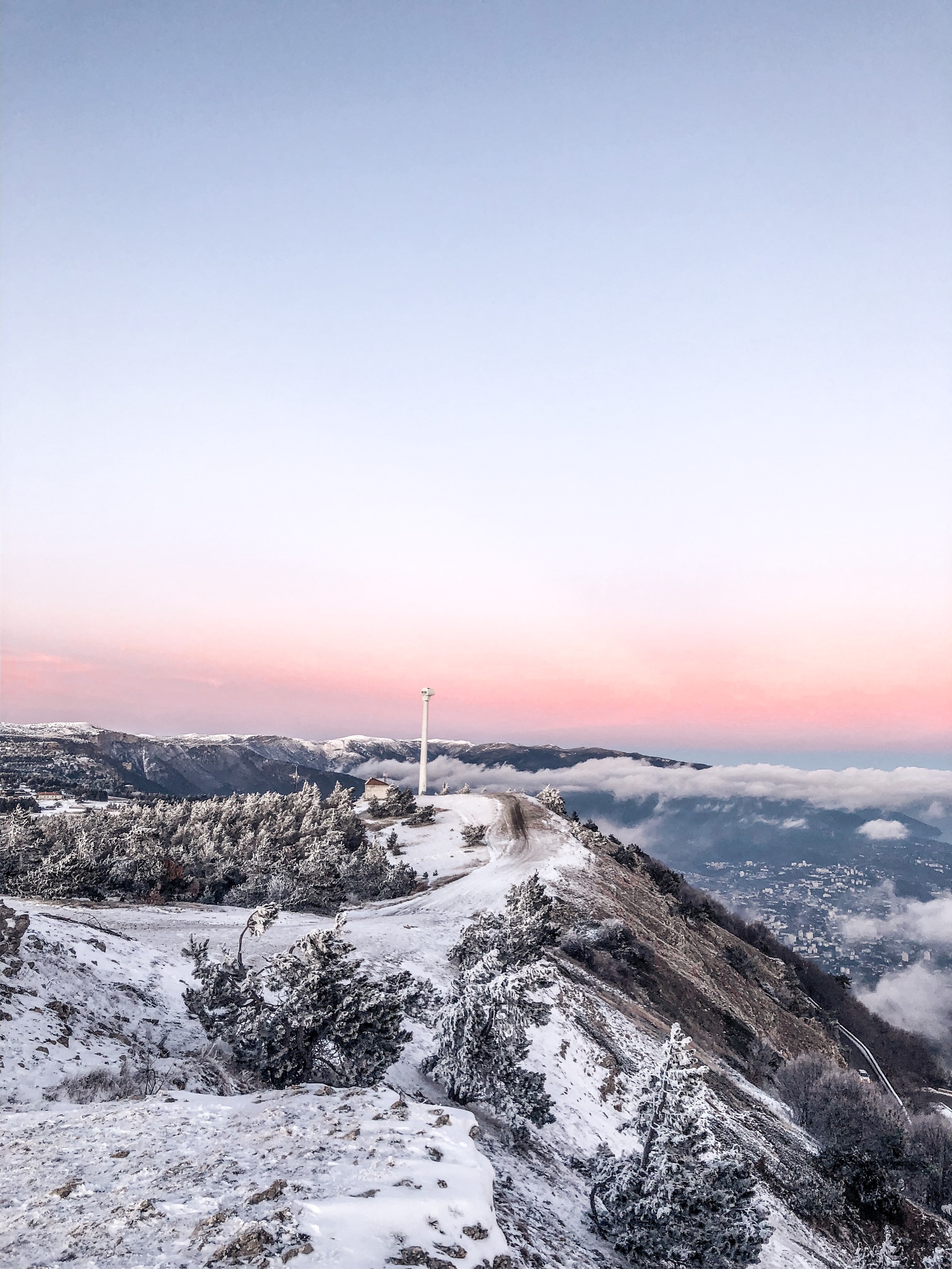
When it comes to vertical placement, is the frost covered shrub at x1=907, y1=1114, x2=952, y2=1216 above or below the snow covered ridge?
below

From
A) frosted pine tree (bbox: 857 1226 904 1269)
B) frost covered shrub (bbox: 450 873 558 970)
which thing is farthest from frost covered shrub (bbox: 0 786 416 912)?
frosted pine tree (bbox: 857 1226 904 1269)

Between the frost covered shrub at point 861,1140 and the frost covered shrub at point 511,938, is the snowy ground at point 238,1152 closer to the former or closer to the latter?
the frost covered shrub at point 511,938

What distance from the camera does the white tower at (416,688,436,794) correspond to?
10625 centimetres

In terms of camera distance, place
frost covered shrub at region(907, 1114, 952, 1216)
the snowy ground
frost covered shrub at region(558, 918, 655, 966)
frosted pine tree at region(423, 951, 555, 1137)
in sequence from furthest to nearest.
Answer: frost covered shrub at region(558, 918, 655, 966) < frost covered shrub at region(907, 1114, 952, 1216) < frosted pine tree at region(423, 951, 555, 1137) < the snowy ground

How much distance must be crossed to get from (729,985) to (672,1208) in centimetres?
3994

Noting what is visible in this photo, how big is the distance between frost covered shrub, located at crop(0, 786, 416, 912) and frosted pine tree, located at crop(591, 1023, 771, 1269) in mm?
28284

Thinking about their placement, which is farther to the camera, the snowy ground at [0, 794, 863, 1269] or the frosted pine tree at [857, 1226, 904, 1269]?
the frosted pine tree at [857, 1226, 904, 1269]

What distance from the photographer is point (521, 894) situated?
3188 cm

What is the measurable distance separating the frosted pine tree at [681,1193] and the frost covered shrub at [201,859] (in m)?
28.3

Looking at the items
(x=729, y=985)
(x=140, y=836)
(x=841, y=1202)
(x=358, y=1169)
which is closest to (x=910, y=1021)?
(x=729, y=985)

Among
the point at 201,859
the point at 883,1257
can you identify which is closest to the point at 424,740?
the point at 201,859

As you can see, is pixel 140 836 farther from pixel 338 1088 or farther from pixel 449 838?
pixel 338 1088

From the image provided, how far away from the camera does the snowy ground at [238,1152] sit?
619 cm

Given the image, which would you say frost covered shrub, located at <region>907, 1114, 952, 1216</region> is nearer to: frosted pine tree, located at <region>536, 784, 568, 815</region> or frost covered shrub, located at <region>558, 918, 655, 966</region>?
frost covered shrub, located at <region>558, 918, 655, 966</region>
